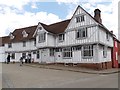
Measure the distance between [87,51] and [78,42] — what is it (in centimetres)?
224

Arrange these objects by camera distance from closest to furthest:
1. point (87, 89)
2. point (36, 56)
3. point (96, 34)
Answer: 1. point (87, 89)
2. point (96, 34)
3. point (36, 56)

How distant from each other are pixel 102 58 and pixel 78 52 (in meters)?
3.89

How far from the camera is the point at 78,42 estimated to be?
28438 millimetres

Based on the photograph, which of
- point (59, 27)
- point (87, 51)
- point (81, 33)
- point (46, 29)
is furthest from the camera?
point (59, 27)

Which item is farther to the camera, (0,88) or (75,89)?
(0,88)

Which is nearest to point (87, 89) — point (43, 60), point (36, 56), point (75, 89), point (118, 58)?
point (75, 89)

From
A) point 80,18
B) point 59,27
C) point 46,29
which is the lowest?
point 46,29

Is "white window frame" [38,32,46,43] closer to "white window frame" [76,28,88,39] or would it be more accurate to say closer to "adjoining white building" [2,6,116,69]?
"adjoining white building" [2,6,116,69]

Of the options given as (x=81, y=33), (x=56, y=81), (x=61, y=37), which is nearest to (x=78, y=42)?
(x=81, y=33)

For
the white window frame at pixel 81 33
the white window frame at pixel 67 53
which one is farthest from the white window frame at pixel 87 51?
the white window frame at pixel 67 53

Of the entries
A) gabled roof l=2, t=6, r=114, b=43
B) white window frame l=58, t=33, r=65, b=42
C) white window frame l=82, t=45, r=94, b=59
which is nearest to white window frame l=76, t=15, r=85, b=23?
gabled roof l=2, t=6, r=114, b=43

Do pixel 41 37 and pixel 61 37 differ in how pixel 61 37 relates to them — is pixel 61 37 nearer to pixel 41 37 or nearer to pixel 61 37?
pixel 61 37

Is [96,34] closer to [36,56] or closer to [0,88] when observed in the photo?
[36,56]

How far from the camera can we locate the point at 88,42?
27.0 meters
